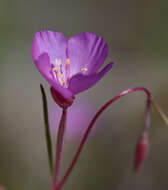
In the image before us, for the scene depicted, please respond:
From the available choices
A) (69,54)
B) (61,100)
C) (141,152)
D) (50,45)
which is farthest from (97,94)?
(141,152)

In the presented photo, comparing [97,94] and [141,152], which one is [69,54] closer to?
[141,152]

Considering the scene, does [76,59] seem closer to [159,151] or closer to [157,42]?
[159,151]

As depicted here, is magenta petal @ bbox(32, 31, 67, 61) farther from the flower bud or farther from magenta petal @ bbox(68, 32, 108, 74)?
the flower bud

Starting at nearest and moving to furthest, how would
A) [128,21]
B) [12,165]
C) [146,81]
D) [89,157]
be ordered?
[12,165] → [89,157] → [146,81] → [128,21]

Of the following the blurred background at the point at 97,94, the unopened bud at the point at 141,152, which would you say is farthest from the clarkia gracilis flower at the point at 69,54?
the blurred background at the point at 97,94

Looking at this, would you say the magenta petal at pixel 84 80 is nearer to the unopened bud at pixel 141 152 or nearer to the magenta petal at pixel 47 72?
the magenta petal at pixel 47 72

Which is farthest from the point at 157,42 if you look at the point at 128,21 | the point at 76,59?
the point at 76,59

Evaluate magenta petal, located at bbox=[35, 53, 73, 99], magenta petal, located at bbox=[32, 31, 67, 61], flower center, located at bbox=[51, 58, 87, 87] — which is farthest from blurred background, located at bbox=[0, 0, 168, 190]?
magenta petal, located at bbox=[35, 53, 73, 99]
